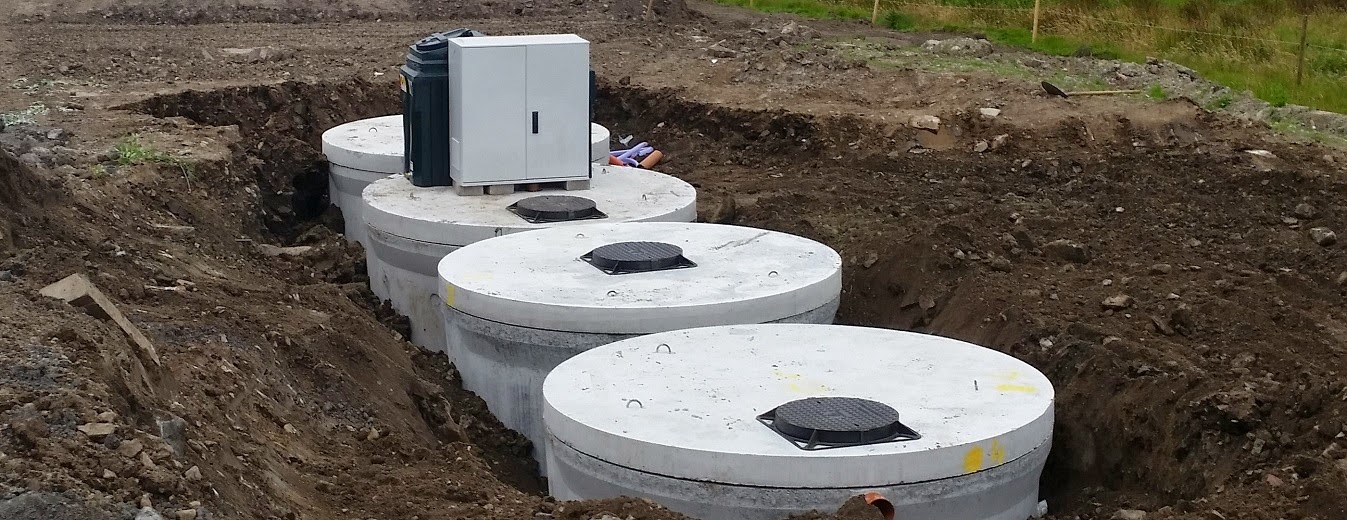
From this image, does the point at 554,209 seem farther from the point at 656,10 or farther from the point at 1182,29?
the point at 656,10

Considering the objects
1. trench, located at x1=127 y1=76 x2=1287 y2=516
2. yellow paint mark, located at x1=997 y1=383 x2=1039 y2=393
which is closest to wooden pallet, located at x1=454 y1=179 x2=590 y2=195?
trench, located at x1=127 y1=76 x2=1287 y2=516

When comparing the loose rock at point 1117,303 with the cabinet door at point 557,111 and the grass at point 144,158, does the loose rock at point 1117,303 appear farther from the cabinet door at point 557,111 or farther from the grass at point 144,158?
the grass at point 144,158

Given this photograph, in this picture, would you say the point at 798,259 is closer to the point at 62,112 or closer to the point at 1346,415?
the point at 1346,415

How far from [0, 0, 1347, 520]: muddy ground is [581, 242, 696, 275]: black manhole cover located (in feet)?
3.50

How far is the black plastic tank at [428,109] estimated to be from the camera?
1004cm

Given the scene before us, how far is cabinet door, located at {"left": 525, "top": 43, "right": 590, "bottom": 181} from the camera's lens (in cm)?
980

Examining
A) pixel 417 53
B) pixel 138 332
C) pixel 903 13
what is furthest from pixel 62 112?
pixel 903 13

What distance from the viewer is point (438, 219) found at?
9383 millimetres

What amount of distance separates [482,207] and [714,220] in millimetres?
2098

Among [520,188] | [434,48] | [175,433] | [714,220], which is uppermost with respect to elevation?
[434,48]

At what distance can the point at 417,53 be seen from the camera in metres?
10.2

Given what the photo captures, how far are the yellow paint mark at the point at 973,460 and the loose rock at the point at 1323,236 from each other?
15.2 ft

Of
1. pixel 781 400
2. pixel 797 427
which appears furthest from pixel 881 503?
pixel 781 400

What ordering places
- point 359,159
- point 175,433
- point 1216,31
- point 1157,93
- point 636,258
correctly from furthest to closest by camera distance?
point 1216,31 → point 1157,93 → point 359,159 → point 636,258 → point 175,433
